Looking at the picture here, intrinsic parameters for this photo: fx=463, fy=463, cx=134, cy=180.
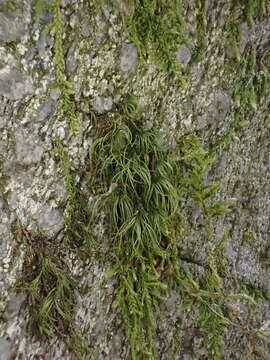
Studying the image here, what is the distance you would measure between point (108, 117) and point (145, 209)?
0.32m

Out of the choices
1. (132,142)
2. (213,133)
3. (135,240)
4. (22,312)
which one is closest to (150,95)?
(132,142)

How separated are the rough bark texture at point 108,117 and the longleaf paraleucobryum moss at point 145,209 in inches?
1.6

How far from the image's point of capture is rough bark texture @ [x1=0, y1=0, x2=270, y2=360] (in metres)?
1.32

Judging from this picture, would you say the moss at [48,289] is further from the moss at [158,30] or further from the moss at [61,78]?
the moss at [158,30]

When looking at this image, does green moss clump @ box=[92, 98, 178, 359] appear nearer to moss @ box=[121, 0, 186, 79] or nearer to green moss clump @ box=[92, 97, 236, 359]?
green moss clump @ box=[92, 97, 236, 359]

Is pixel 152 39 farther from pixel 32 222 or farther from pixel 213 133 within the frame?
pixel 32 222

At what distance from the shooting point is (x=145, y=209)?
1529 millimetres

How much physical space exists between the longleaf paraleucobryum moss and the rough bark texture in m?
0.04

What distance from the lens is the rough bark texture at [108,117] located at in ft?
4.34

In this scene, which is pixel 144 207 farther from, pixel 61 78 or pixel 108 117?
pixel 61 78

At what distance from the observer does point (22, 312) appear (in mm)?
1368

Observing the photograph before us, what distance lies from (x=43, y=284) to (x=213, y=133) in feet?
2.72

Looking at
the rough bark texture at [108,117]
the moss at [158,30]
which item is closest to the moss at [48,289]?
the rough bark texture at [108,117]

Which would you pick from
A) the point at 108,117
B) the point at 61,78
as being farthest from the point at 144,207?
the point at 61,78
